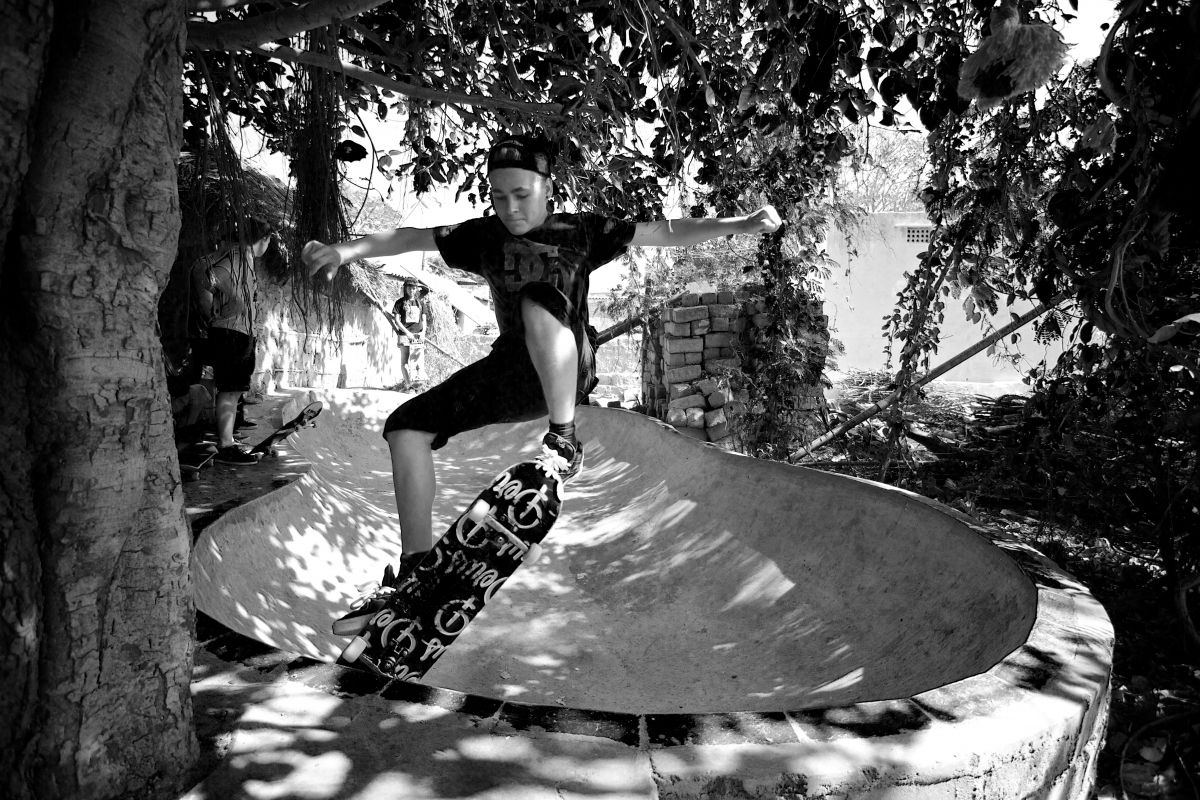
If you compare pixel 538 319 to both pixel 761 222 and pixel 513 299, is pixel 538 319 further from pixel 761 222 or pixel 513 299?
pixel 761 222

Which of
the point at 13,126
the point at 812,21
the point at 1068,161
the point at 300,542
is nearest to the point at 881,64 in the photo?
the point at 812,21

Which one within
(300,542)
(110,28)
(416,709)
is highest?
(110,28)

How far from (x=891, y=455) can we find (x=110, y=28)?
6.35 m

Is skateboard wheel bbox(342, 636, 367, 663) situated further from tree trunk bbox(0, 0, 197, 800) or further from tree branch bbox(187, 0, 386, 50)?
tree branch bbox(187, 0, 386, 50)

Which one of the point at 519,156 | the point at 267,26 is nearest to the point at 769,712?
the point at 519,156

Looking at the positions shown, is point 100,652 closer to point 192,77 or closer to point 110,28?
point 110,28

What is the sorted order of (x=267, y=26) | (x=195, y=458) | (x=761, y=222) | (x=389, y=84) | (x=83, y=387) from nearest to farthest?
(x=83, y=387) → (x=267, y=26) → (x=761, y=222) → (x=389, y=84) → (x=195, y=458)

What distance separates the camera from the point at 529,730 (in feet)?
5.39

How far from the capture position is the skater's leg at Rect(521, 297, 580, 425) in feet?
8.27

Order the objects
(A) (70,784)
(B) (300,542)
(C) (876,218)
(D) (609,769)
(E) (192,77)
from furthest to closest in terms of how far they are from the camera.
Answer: (C) (876,218), (B) (300,542), (E) (192,77), (D) (609,769), (A) (70,784)

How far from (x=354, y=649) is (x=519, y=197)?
1691 mm

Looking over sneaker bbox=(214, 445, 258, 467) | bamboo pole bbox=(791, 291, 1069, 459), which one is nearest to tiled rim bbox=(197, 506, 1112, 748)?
bamboo pole bbox=(791, 291, 1069, 459)

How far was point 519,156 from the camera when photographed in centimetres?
269

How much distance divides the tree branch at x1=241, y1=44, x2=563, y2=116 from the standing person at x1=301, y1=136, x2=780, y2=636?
67 cm
